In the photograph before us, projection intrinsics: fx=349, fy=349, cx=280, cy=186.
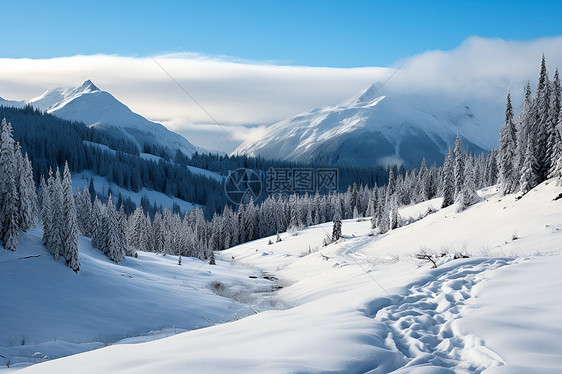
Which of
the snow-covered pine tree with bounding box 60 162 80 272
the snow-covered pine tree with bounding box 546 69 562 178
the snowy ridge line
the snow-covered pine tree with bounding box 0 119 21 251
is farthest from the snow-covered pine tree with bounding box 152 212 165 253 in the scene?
the snowy ridge line

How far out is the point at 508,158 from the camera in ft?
144

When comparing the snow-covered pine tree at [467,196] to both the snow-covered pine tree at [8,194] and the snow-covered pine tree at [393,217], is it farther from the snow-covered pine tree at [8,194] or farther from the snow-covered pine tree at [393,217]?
the snow-covered pine tree at [8,194]

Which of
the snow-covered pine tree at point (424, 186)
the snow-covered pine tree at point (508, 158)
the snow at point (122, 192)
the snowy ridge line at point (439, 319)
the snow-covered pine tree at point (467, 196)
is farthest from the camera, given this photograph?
the snow at point (122, 192)

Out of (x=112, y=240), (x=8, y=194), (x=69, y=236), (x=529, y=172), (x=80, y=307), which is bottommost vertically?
(x=80, y=307)

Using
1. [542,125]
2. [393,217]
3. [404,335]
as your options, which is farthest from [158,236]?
[404,335]

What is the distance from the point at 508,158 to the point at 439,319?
4520 cm

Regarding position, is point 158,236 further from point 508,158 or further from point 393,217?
point 508,158

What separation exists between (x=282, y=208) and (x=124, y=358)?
108877mm

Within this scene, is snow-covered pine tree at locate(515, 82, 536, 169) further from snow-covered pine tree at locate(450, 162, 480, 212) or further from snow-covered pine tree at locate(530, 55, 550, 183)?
snow-covered pine tree at locate(450, 162, 480, 212)

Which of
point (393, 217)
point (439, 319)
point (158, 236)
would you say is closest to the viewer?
point (439, 319)

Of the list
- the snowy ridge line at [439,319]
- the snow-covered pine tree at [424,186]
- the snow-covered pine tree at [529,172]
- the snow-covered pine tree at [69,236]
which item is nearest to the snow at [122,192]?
the snow-covered pine tree at [424,186]

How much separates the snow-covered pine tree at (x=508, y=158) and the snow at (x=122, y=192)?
13571cm

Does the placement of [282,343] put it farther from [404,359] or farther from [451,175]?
[451,175]

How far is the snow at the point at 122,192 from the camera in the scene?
524 feet
